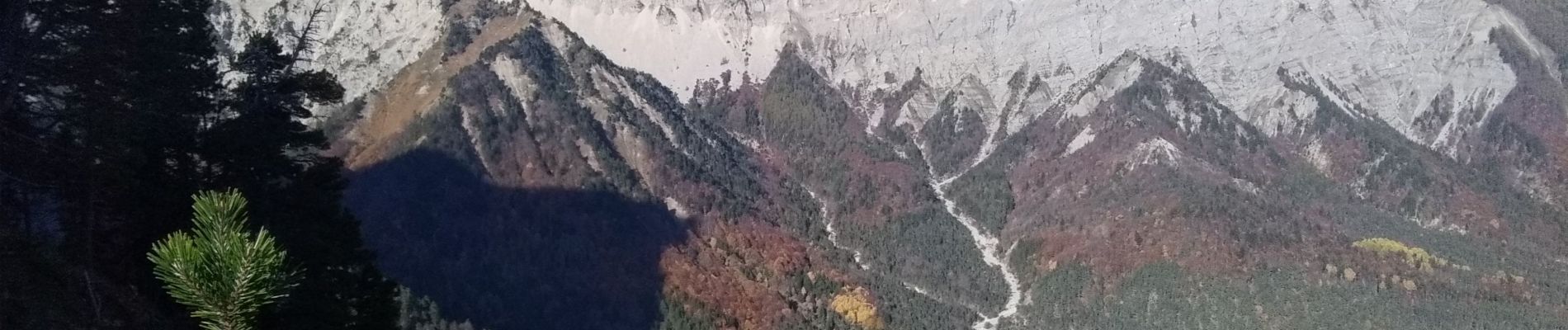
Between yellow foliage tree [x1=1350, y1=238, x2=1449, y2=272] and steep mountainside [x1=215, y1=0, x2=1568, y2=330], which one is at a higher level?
steep mountainside [x1=215, y1=0, x2=1568, y2=330]

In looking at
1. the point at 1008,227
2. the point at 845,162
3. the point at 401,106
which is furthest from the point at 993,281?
the point at 401,106

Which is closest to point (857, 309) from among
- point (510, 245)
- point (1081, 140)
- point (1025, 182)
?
point (510, 245)

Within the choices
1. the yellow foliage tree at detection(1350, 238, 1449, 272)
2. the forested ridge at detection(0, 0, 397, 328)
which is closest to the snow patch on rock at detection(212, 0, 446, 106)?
the forested ridge at detection(0, 0, 397, 328)

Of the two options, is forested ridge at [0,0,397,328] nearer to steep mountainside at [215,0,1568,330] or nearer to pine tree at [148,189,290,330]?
pine tree at [148,189,290,330]

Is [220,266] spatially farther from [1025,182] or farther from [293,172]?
[1025,182]

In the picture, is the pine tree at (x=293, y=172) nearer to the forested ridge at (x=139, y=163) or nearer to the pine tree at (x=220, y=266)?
the forested ridge at (x=139, y=163)

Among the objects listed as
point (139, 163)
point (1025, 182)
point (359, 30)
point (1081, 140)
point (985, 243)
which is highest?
point (359, 30)

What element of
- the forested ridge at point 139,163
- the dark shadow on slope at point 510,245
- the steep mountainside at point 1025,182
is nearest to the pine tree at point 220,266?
the forested ridge at point 139,163
